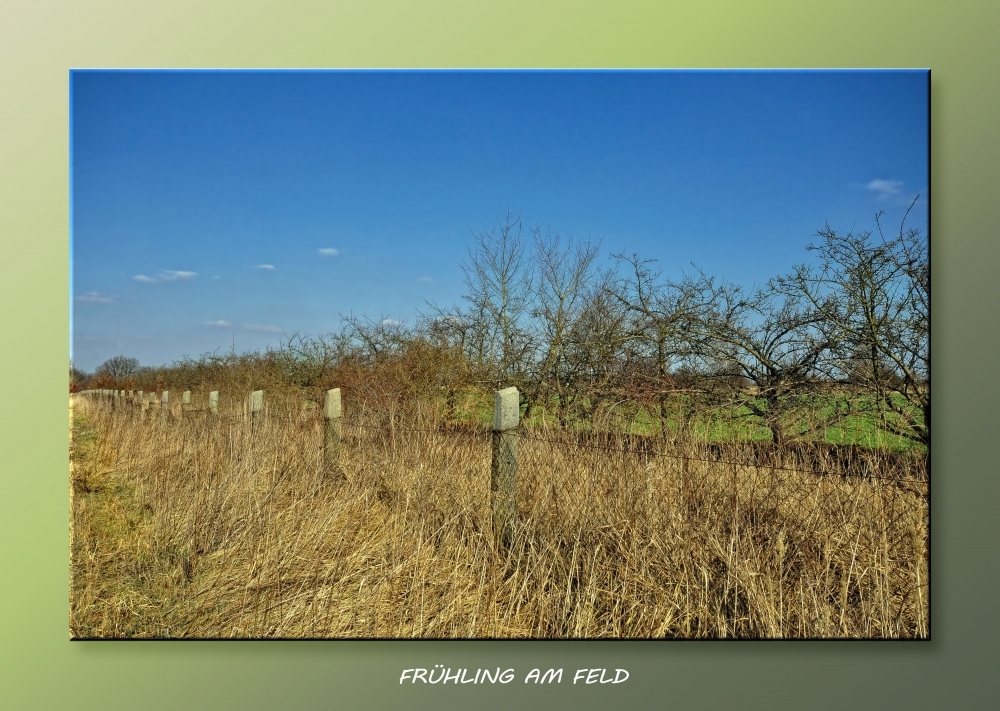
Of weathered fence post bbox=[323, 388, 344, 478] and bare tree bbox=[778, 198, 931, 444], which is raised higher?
bare tree bbox=[778, 198, 931, 444]

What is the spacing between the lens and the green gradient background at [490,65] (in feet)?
7.85

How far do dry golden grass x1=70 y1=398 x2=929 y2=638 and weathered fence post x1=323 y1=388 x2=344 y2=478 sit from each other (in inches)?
14.9

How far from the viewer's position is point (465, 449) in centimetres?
329

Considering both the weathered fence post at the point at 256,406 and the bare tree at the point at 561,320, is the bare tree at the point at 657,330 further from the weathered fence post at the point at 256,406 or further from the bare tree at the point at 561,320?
the weathered fence post at the point at 256,406

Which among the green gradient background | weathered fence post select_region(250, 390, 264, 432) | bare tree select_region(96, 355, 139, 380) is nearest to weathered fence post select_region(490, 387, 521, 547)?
the green gradient background

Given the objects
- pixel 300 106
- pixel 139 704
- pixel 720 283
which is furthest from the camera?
pixel 720 283

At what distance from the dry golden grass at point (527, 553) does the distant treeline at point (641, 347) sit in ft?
1.11

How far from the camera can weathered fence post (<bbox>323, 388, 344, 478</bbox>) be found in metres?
3.51

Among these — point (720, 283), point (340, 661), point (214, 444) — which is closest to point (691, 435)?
point (720, 283)

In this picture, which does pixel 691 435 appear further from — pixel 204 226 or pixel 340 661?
pixel 204 226

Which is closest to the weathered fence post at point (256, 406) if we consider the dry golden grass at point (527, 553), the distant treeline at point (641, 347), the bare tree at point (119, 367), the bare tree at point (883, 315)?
the distant treeline at point (641, 347)

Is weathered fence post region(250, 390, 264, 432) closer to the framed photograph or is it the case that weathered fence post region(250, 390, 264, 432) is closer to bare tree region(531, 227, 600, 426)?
the framed photograph

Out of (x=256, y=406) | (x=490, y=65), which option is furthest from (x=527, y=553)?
(x=256, y=406)
